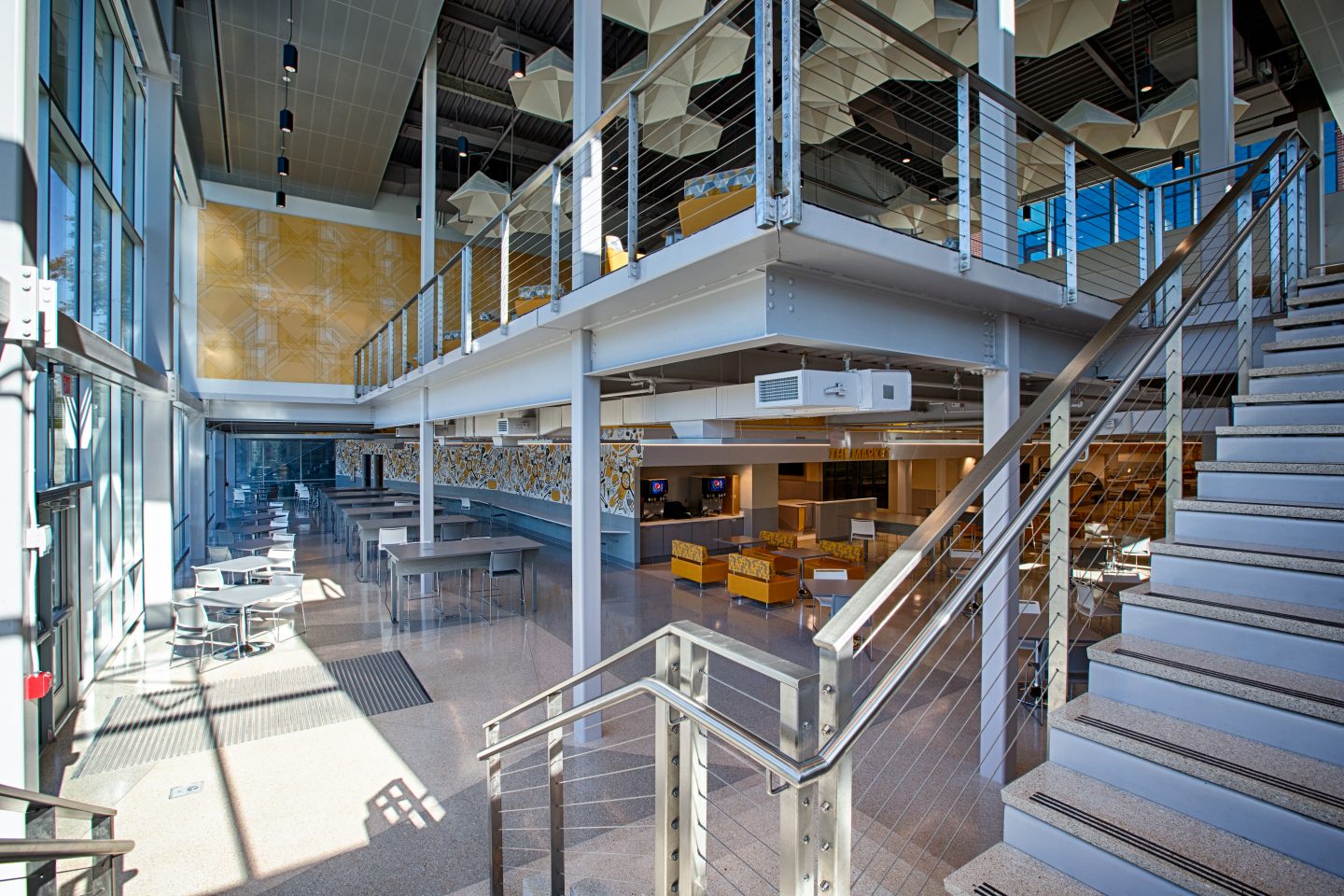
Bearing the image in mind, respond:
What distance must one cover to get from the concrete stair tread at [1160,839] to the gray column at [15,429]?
3340 mm

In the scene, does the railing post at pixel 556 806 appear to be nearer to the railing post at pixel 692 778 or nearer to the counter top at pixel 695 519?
the railing post at pixel 692 778

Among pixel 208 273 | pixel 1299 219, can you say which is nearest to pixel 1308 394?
pixel 1299 219

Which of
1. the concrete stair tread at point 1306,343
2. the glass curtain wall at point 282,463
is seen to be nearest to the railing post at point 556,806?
the concrete stair tread at point 1306,343

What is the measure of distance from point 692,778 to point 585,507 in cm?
254

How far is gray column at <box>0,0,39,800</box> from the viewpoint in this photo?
2.38 meters

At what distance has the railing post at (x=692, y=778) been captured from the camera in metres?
1.52

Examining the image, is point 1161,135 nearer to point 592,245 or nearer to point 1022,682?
point 1022,682

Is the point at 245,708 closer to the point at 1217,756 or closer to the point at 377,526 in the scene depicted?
the point at 377,526

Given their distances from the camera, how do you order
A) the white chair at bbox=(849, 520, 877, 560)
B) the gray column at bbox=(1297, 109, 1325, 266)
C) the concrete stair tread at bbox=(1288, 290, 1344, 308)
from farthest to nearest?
the white chair at bbox=(849, 520, 877, 560) → the gray column at bbox=(1297, 109, 1325, 266) → the concrete stair tread at bbox=(1288, 290, 1344, 308)

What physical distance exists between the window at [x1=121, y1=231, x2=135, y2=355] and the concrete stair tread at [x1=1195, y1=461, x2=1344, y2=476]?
24.0ft

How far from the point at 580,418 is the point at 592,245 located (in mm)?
1035

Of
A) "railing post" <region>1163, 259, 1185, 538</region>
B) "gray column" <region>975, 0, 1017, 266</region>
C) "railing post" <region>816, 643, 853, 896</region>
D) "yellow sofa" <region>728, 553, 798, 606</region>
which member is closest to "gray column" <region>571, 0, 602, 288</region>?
"gray column" <region>975, 0, 1017, 266</region>

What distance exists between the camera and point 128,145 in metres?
→ 5.93

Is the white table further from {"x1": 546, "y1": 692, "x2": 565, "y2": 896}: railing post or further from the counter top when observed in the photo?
the counter top
